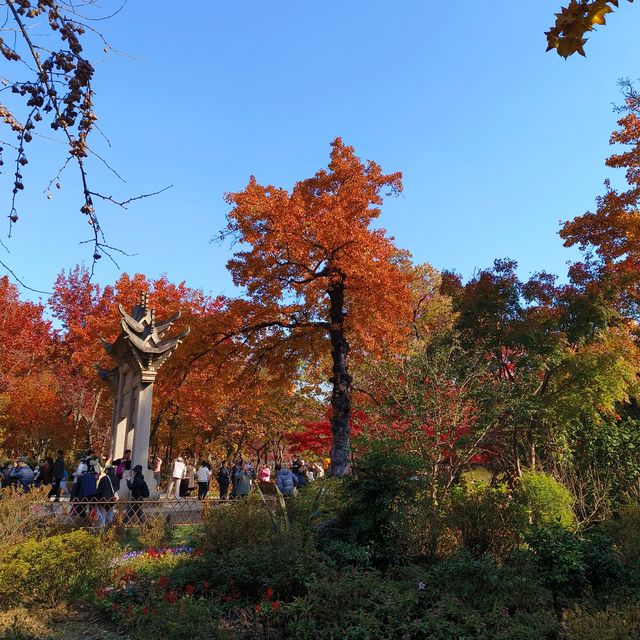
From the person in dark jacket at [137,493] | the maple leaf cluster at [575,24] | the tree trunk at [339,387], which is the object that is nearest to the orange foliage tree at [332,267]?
the tree trunk at [339,387]

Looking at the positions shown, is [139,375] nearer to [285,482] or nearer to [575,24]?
[285,482]

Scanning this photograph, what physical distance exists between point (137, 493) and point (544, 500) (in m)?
9.14

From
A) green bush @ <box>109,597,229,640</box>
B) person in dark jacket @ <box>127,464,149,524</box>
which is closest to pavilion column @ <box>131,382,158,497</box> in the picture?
person in dark jacket @ <box>127,464,149,524</box>

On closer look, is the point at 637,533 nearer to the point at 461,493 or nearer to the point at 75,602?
the point at 461,493

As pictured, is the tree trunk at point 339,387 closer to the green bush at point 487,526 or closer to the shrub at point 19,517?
the green bush at point 487,526

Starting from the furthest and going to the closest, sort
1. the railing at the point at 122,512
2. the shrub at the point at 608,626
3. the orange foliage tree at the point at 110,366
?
the orange foliage tree at the point at 110,366 < the railing at the point at 122,512 < the shrub at the point at 608,626

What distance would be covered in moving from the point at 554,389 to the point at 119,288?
2295 cm

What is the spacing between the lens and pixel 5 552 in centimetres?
720

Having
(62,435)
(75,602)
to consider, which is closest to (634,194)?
(75,602)

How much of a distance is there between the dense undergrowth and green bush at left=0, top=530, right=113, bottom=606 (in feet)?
0.05

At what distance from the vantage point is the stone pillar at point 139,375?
15.9m

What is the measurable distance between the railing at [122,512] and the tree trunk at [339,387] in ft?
14.8

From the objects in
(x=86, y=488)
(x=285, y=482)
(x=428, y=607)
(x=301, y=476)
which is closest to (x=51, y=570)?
(x=428, y=607)

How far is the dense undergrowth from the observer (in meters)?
5.83
